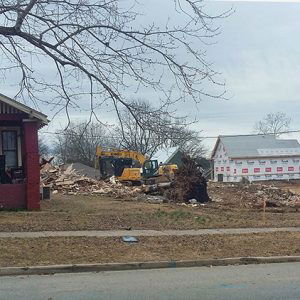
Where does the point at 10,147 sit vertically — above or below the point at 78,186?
above

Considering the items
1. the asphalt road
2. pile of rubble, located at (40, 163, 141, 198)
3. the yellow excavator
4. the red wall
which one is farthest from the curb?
the yellow excavator

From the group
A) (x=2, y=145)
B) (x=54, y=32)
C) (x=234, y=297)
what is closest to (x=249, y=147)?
(x=2, y=145)

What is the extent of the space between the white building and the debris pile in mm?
45148

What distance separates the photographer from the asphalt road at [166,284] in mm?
7289

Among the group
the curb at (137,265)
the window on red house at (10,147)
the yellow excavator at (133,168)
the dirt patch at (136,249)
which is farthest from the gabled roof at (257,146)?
the curb at (137,265)

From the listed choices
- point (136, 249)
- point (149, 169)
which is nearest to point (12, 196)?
point (136, 249)

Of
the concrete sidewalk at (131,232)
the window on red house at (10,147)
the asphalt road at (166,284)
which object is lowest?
the asphalt road at (166,284)

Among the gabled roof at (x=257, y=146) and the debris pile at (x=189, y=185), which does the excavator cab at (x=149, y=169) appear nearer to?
the debris pile at (x=189, y=185)

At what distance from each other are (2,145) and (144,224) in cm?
824

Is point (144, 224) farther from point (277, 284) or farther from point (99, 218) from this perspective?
point (277, 284)

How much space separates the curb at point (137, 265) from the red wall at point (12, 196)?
31.7ft

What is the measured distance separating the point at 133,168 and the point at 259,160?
3698 centimetres

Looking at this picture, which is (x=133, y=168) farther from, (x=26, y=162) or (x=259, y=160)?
(x=259, y=160)

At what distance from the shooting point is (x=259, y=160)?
238 feet
